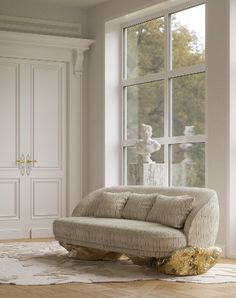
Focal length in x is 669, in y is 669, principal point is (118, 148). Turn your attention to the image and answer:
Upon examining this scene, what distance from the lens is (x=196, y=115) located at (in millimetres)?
7387

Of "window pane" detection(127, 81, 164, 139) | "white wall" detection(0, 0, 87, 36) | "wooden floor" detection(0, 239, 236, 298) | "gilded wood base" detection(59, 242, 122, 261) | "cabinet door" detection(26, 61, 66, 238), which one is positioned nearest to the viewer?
"wooden floor" detection(0, 239, 236, 298)

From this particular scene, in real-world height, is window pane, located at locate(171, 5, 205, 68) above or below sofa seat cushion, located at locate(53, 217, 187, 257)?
above

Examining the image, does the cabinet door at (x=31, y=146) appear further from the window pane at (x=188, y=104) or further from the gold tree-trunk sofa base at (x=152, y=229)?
the gold tree-trunk sofa base at (x=152, y=229)

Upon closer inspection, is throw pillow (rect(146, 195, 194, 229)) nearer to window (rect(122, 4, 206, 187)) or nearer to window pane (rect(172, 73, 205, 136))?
window (rect(122, 4, 206, 187))

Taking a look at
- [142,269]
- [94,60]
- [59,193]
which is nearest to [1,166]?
[59,193]

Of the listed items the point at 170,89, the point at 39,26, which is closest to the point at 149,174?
the point at 170,89

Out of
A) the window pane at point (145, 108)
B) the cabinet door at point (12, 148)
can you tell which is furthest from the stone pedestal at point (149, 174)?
the cabinet door at point (12, 148)

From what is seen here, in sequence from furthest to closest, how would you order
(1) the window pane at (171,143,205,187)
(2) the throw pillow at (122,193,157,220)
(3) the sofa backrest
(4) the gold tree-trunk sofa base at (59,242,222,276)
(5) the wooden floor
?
(1) the window pane at (171,143,205,187), (2) the throw pillow at (122,193,157,220), (3) the sofa backrest, (4) the gold tree-trunk sofa base at (59,242,222,276), (5) the wooden floor

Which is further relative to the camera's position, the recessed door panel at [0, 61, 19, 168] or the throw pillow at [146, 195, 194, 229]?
the recessed door panel at [0, 61, 19, 168]

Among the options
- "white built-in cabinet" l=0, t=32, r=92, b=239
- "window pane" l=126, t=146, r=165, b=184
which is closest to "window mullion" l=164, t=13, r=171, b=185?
"window pane" l=126, t=146, r=165, b=184

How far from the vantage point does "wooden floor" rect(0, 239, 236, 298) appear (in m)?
4.74

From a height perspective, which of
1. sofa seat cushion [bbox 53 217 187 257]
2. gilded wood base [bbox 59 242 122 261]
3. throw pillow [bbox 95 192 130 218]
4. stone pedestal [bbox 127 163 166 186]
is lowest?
gilded wood base [bbox 59 242 122 261]

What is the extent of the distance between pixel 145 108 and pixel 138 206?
2.28 metres

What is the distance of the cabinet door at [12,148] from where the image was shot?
8.41 m
